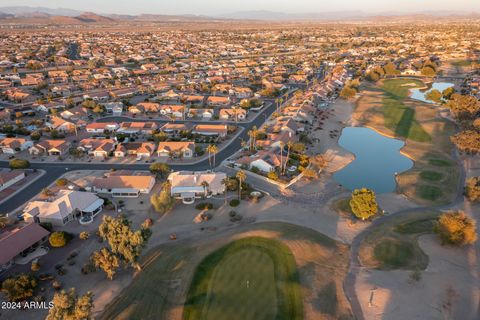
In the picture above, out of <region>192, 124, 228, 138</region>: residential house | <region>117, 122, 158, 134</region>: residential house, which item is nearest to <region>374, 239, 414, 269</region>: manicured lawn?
<region>192, 124, 228, 138</region>: residential house

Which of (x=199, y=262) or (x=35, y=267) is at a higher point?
(x=35, y=267)

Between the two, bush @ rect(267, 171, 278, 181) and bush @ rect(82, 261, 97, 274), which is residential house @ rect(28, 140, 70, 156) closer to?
bush @ rect(82, 261, 97, 274)

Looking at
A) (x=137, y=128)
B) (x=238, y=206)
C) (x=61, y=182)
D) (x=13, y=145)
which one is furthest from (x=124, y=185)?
(x=13, y=145)

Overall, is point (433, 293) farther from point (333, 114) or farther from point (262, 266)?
point (333, 114)

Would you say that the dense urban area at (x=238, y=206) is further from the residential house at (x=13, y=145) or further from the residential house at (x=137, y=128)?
the residential house at (x=137, y=128)

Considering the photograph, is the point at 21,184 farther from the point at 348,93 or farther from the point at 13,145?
the point at 348,93

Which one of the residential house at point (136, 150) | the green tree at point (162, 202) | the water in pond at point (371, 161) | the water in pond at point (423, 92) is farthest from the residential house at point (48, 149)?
the water in pond at point (423, 92)
